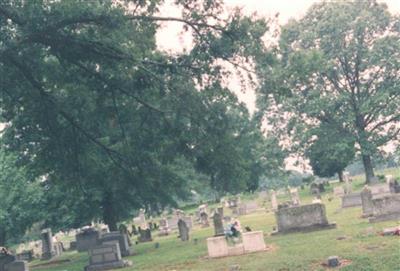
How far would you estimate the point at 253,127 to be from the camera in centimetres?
5928

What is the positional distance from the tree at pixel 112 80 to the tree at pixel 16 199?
13.0 meters

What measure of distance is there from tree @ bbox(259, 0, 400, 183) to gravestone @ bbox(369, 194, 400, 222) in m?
24.0

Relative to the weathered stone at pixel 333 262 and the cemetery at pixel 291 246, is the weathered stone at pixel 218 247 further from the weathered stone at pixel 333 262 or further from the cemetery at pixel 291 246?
the weathered stone at pixel 333 262

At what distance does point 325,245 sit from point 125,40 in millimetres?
8571

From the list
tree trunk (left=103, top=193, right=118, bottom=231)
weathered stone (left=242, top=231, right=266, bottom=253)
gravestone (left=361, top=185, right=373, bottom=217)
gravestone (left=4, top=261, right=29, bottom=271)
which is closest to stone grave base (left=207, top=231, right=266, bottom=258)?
weathered stone (left=242, top=231, right=266, bottom=253)

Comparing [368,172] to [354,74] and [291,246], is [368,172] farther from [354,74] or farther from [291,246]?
[291,246]

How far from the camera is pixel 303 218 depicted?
20156 mm

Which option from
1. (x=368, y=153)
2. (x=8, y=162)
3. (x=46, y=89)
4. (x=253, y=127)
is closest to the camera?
(x=46, y=89)

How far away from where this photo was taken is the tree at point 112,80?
12547 mm

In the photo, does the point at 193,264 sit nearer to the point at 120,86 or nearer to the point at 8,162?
the point at 120,86

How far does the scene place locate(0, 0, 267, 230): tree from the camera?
41.2ft

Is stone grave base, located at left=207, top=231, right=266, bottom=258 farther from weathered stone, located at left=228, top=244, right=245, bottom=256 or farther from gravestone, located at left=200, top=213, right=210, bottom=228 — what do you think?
gravestone, located at left=200, top=213, right=210, bottom=228

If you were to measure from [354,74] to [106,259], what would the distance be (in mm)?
33042

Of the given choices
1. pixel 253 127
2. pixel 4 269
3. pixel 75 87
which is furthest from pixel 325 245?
pixel 253 127
